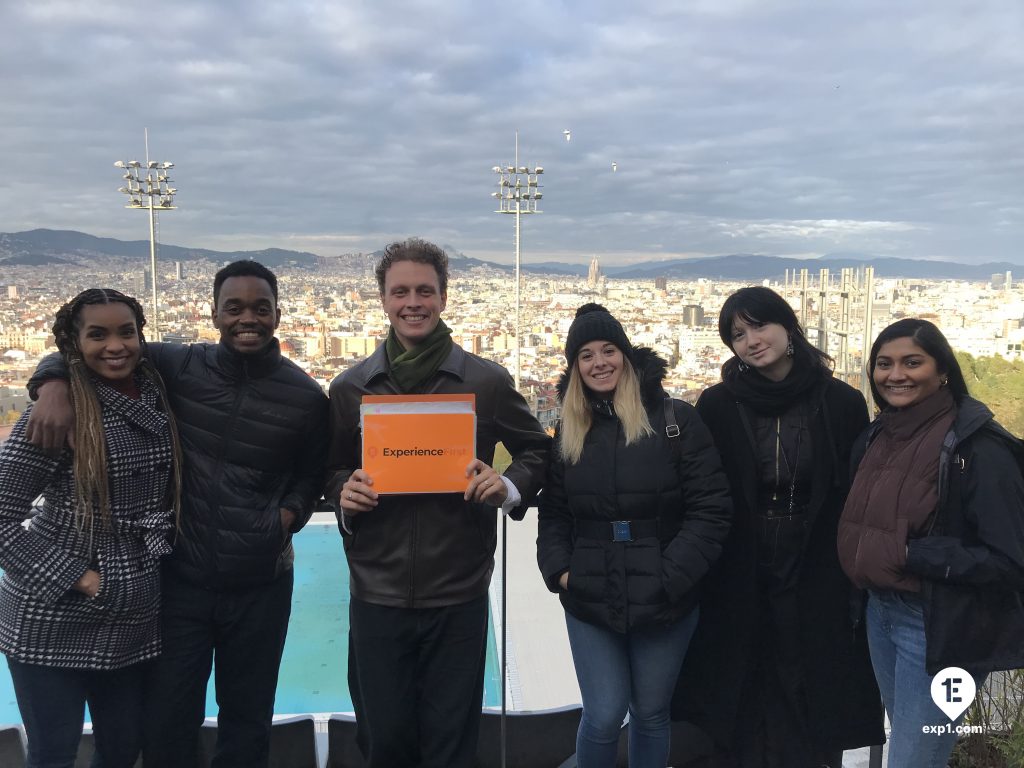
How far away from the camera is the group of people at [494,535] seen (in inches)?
70.7

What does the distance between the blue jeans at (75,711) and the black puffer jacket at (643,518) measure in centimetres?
119

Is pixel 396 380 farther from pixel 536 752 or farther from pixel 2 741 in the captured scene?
pixel 2 741

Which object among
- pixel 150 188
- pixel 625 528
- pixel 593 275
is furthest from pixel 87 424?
pixel 593 275

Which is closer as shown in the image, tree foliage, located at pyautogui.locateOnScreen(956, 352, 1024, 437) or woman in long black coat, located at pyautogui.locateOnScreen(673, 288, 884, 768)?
woman in long black coat, located at pyautogui.locateOnScreen(673, 288, 884, 768)

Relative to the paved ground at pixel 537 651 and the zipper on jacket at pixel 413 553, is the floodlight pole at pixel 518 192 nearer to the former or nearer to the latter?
the paved ground at pixel 537 651

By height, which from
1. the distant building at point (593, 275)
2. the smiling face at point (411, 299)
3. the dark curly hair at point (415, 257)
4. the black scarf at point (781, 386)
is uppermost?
the distant building at point (593, 275)

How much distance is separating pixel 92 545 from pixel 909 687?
7.08ft

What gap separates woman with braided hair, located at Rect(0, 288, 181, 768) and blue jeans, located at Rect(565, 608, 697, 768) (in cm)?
122

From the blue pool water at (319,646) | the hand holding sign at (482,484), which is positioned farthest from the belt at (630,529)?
the blue pool water at (319,646)

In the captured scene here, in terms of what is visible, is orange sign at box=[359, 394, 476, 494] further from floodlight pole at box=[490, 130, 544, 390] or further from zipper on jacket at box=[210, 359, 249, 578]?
floodlight pole at box=[490, 130, 544, 390]

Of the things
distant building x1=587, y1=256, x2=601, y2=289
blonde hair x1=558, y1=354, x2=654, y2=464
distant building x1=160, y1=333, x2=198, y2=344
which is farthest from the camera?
distant building x1=587, y1=256, x2=601, y2=289

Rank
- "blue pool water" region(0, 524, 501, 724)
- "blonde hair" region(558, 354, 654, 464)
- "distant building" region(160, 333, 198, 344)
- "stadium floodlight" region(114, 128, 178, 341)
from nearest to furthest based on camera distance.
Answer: "blonde hair" region(558, 354, 654, 464) → "distant building" region(160, 333, 198, 344) → "blue pool water" region(0, 524, 501, 724) → "stadium floodlight" region(114, 128, 178, 341)

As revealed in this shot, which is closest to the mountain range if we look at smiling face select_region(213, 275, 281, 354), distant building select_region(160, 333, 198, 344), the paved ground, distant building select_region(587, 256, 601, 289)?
distant building select_region(587, 256, 601, 289)

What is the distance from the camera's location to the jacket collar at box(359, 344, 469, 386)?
2027 millimetres
